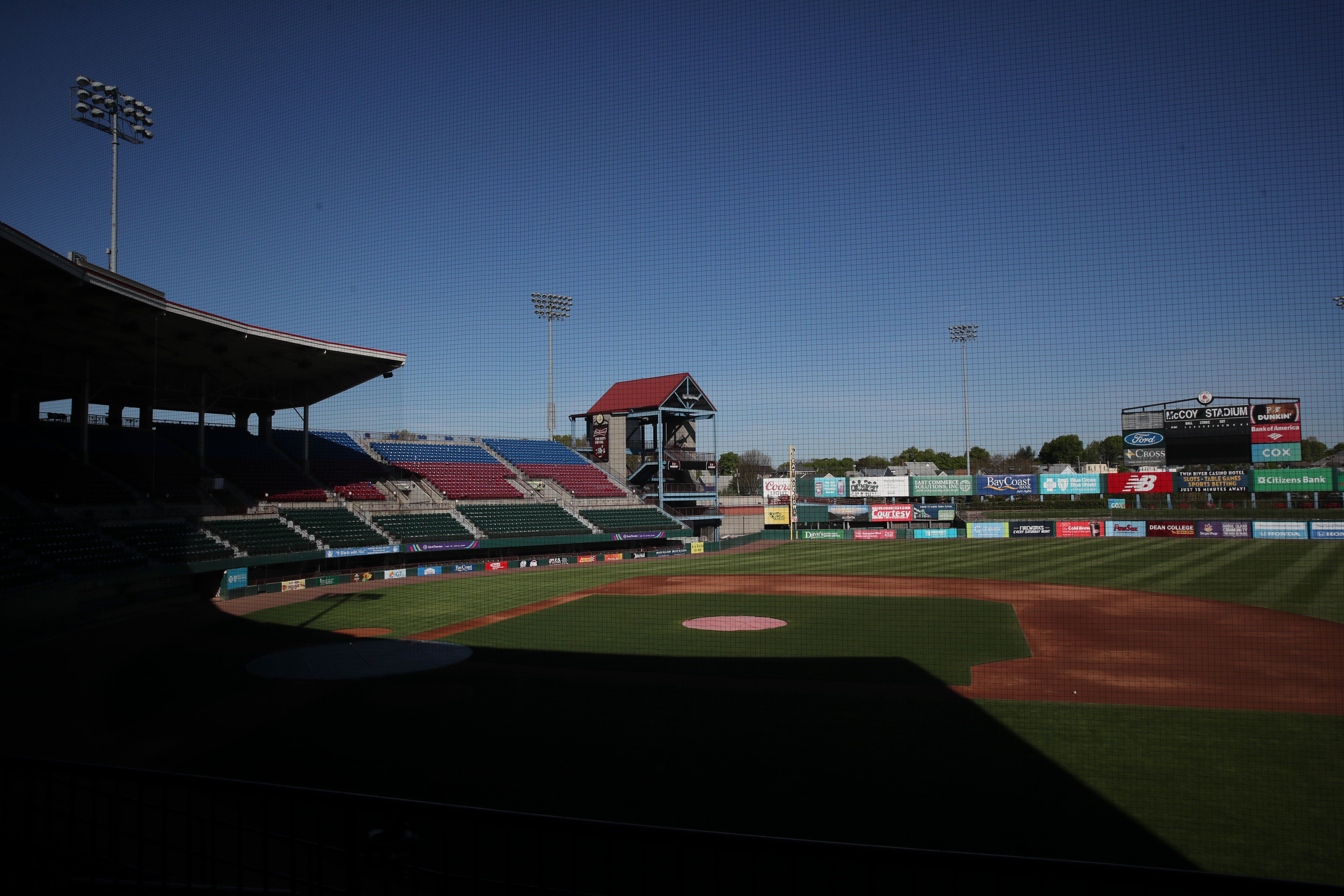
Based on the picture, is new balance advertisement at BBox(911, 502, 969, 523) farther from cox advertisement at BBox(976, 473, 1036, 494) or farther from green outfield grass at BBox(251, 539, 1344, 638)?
green outfield grass at BBox(251, 539, 1344, 638)

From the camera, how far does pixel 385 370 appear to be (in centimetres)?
2409

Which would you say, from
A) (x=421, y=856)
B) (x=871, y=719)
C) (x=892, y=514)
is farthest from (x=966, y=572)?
(x=421, y=856)

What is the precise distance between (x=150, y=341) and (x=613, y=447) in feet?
80.3

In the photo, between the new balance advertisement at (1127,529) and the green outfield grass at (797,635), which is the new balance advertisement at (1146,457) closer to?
the new balance advertisement at (1127,529)

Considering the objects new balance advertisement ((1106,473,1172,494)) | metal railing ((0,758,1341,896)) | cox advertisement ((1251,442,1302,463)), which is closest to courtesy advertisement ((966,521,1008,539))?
new balance advertisement ((1106,473,1172,494))

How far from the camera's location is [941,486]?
4147 cm

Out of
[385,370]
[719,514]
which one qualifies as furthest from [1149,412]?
[385,370]

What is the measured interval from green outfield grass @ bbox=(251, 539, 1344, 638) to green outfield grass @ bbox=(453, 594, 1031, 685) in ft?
9.27

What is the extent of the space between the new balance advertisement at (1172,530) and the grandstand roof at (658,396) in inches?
895

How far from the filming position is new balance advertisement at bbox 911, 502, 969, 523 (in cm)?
4119

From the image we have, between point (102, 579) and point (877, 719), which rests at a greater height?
point (102, 579)

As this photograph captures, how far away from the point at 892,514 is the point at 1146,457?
41.2 ft

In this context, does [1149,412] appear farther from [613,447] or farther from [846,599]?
[613,447]

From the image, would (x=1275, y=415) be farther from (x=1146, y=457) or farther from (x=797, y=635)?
(x=797, y=635)
